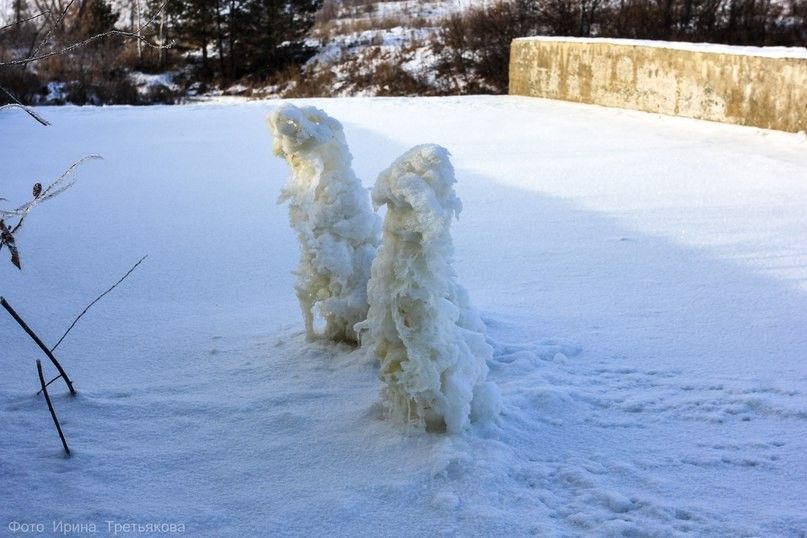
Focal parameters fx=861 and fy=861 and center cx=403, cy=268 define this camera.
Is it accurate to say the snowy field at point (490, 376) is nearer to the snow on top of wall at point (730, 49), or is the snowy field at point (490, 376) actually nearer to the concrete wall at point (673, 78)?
the concrete wall at point (673, 78)

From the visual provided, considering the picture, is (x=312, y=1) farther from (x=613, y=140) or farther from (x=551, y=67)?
(x=613, y=140)

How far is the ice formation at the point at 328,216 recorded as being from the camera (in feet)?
11.2

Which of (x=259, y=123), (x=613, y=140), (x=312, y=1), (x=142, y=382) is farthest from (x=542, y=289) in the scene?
(x=312, y=1)

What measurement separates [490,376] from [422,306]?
0.79m

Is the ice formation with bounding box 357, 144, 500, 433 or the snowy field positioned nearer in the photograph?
the snowy field

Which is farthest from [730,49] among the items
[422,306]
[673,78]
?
[422,306]

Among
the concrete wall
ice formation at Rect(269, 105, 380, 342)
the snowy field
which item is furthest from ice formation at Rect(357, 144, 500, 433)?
the concrete wall

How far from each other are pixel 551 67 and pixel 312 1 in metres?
15.7

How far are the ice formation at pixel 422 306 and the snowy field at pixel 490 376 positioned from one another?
0.38 feet

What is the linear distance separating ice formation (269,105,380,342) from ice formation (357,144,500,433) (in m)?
0.70

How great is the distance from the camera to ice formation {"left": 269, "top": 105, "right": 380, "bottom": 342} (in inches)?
135

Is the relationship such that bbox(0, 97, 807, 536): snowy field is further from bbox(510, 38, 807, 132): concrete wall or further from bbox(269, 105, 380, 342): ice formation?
bbox(510, 38, 807, 132): concrete wall

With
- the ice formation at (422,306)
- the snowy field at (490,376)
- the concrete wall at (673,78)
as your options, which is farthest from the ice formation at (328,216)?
the concrete wall at (673,78)

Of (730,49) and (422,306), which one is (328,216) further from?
(730,49)
